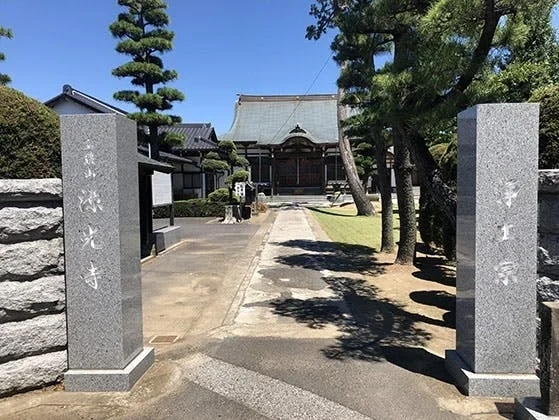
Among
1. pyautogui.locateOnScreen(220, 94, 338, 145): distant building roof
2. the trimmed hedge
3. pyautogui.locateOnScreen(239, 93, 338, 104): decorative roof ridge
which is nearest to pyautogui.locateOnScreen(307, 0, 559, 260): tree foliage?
the trimmed hedge

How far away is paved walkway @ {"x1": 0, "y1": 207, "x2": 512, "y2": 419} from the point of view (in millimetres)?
3309

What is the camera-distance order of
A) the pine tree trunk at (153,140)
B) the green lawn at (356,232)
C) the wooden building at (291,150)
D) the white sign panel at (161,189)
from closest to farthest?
the white sign panel at (161,189) < the green lawn at (356,232) < the pine tree trunk at (153,140) < the wooden building at (291,150)

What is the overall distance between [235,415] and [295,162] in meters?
35.2

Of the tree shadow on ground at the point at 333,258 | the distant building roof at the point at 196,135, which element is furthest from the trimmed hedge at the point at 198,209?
the tree shadow on ground at the point at 333,258

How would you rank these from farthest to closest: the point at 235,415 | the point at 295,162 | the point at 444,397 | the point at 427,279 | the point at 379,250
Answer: the point at 295,162
the point at 379,250
the point at 427,279
the point at 444,397
the point at 235,415

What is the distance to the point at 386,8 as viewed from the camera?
5.91 meters

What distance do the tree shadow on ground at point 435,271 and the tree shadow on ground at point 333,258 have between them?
758 mm

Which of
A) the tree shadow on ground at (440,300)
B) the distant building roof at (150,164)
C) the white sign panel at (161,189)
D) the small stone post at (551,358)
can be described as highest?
the distant building roof at (150,164)

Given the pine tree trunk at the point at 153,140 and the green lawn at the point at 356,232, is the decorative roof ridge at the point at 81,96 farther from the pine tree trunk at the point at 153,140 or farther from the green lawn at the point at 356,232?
the green lawn at the point at 356,232

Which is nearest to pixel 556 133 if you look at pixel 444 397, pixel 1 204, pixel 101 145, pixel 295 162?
pixel 444 397

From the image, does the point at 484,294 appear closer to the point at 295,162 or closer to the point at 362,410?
the point at 362,410

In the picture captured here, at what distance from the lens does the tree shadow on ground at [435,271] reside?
804cm

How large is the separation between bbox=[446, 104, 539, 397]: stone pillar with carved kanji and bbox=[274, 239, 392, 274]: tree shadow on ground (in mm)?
5257

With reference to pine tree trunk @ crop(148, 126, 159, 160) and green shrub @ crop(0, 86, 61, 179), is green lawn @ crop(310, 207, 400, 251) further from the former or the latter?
green shrub @ crop(0, 86, 61, 179)
